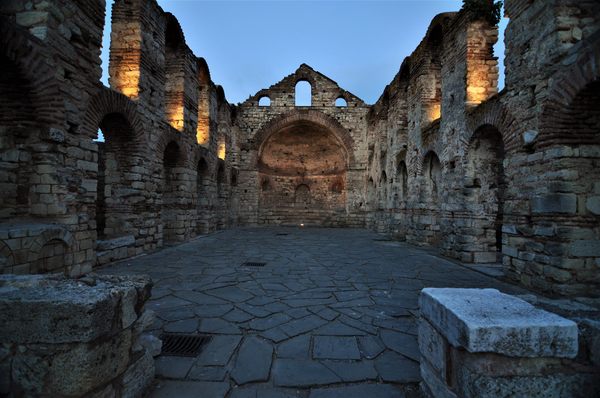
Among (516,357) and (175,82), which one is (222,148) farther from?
(516,357)

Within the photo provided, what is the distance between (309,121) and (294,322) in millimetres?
15594

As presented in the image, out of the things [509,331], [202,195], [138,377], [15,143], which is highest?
[15,143]

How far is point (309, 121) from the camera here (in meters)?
17.6

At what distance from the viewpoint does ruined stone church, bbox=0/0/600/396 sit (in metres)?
4.24

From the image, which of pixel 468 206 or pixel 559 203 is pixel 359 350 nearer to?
pixel 559 203

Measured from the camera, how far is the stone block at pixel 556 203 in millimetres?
4234

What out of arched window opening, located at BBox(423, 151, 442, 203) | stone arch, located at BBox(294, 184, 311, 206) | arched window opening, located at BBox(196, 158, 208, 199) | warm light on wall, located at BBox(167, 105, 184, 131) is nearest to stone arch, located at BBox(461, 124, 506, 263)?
arched window opening, located at BBox(423, 151, 442, 203)

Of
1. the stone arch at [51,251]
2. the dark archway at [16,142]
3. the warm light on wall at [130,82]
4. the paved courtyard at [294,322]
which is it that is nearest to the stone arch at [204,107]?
the warm light on wall at [130,82]

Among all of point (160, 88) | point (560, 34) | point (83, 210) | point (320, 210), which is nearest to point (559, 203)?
point (560, 34)

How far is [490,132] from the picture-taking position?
6.83 metres

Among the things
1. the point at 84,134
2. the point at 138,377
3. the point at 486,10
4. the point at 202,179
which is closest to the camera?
the point at 138,377

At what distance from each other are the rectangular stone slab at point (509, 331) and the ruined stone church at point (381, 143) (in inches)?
144

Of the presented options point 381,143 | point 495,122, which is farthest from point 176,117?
point 381,143

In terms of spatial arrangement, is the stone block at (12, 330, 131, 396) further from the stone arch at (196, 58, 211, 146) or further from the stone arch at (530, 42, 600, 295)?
the stone arch at (196, 58, 211, 146)
